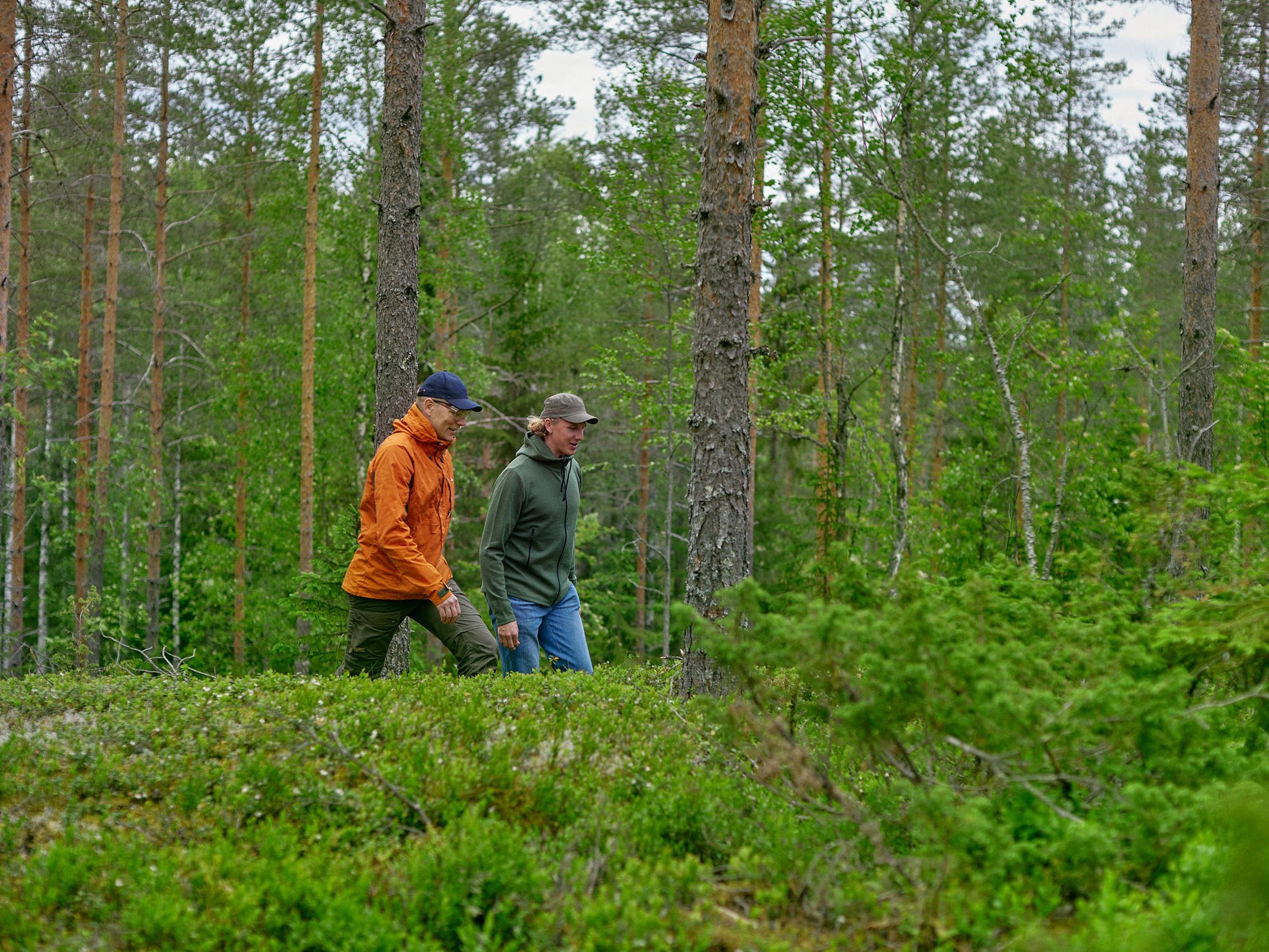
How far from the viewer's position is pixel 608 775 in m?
4.54

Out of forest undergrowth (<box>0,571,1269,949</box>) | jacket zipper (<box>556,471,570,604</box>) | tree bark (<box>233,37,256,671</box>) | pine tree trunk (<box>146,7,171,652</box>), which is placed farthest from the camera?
tree bark (<box>233,37,256,671</box>)

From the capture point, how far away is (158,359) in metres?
18.9

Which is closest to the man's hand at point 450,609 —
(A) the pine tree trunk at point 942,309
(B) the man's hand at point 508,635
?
(B) the man's hand at point 508,635

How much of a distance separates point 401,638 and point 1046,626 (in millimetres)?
6645

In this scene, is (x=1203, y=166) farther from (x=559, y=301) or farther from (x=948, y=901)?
(x=559, y=301)

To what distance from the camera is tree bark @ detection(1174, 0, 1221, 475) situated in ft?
33.3

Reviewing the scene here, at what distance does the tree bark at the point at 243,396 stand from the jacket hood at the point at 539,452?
1517 centimetres

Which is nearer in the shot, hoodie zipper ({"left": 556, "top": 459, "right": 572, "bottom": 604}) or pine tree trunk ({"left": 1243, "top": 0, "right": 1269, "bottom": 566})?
hoodie zipper ({"left": 556, "top": 459, "right": 572, "bottom": 604})

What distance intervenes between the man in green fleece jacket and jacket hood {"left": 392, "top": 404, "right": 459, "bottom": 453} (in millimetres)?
531

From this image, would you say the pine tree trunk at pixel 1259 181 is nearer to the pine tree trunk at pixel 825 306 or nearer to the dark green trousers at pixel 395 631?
the pine tree trunk at pixel 825 306

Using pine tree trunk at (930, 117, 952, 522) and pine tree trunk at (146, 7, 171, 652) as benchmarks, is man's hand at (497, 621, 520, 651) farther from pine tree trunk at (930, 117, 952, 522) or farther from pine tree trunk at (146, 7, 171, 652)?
pine tree trunk at (146, 7, 171, 652)

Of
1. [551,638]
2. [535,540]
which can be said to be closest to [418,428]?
[535,540]

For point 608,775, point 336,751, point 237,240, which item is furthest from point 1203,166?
point 237,240

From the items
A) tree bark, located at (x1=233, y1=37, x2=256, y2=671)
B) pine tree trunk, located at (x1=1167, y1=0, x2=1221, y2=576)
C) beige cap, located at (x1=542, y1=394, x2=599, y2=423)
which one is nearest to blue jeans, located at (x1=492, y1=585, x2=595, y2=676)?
beige cap, located at (x1=542, y1=394, x2=599, y2=423)
